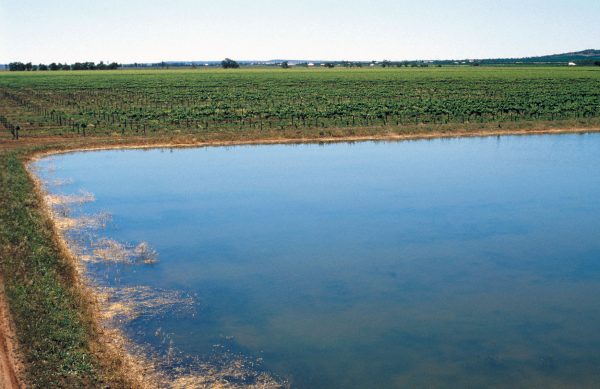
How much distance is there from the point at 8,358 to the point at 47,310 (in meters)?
2.35

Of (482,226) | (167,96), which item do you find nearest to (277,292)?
(482,226)

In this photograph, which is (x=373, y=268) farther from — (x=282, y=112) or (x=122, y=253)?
(x=282, y=112)

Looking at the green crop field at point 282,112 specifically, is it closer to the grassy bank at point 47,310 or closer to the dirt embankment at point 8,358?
the grassy bank at point 47,310

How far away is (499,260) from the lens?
825 inches

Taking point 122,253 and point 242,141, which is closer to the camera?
point 122,253

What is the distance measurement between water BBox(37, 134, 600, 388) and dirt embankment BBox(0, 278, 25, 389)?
289cm

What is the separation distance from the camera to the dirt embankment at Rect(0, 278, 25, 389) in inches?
493

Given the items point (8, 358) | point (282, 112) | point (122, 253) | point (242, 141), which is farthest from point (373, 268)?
point (282, 112)

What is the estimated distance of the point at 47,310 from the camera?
1577 centimetres

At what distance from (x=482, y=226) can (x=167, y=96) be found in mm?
64791

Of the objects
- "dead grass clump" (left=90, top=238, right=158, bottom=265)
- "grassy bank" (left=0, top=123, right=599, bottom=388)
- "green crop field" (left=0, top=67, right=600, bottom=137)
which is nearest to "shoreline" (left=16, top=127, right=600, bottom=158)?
"green crop field" (left=0, top=67, right=600, bottom=137)

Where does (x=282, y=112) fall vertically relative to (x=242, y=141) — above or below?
above

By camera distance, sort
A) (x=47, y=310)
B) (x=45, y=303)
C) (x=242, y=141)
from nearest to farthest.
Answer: (x=47, y=310)
(x=45, y=303)
(x=242, y=141)

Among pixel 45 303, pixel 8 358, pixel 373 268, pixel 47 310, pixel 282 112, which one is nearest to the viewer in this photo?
pixel 8 358
